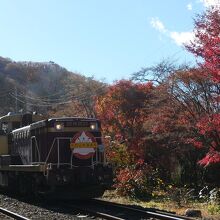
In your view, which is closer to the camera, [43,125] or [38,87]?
[43,125]

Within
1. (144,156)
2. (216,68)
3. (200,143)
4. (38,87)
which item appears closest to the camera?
(216,68)

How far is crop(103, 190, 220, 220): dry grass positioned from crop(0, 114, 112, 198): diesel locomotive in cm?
167

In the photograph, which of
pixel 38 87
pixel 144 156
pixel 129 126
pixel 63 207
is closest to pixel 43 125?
pixel 63 207

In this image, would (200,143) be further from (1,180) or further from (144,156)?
(1,180)

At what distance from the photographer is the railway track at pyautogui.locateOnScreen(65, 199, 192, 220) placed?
37.8 feet

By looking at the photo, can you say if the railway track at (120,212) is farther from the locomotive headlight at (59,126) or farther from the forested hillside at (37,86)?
the forested hillside at (37,86)

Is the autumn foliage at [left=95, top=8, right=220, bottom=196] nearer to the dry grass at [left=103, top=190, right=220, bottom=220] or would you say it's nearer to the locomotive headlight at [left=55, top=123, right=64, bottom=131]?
the dry grass at [left=103, top=190, right=220, bottom=220]

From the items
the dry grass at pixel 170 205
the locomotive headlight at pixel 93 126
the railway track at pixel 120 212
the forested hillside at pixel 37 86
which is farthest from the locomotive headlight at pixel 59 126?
the forested hillside at pixel 37 86

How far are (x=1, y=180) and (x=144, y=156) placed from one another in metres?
6.74

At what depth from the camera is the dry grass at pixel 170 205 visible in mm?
12648

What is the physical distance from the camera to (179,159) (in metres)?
23.4

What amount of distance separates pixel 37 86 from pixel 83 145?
78.7 metres

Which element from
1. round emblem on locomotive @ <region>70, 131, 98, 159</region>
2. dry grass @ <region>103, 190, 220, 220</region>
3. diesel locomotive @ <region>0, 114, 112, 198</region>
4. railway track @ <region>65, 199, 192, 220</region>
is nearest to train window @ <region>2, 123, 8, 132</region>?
diesel locomotive @ <region>0, 114, 112, 198</region>

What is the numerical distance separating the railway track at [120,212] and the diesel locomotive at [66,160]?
62cm
